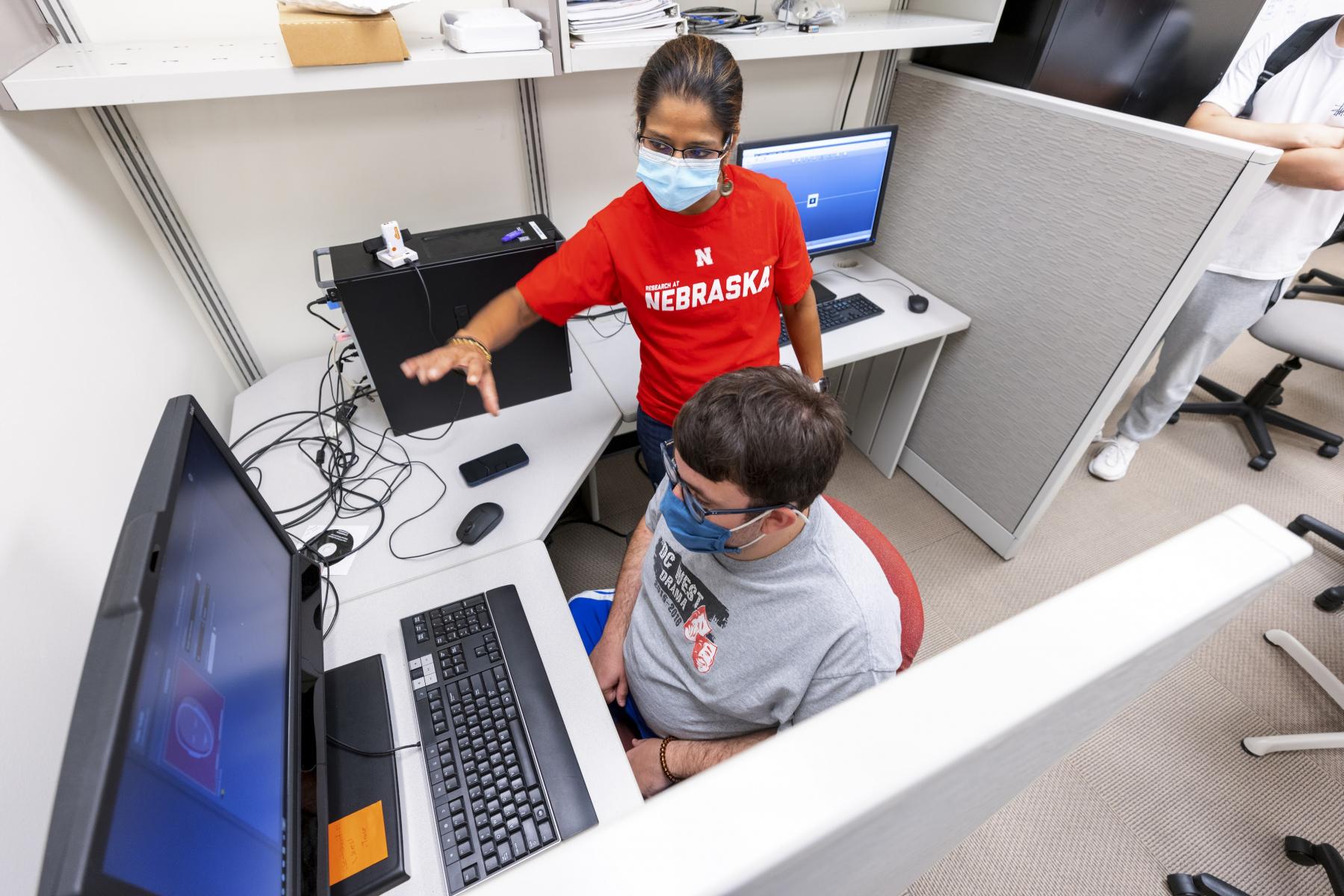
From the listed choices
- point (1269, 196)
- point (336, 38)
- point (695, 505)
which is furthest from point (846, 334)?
point (336, 38)

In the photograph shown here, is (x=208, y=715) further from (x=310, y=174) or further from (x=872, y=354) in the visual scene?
(x=872, y=354)

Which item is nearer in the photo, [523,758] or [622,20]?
[523,758]

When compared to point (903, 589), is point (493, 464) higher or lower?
lower

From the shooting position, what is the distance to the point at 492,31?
3.62 ft

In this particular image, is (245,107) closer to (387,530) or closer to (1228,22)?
(387,530)

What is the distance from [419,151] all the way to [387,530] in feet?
3.14

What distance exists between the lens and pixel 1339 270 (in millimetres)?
3648

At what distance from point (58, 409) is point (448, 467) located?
60 centimetres

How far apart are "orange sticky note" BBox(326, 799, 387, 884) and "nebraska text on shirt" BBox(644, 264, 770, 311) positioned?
0.94 metres

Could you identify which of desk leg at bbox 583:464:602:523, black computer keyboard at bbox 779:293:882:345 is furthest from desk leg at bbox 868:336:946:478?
desk leg at bbox 583:464:602:523

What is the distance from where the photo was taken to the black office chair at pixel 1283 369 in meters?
2.06

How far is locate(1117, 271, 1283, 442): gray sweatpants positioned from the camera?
1.83 metres

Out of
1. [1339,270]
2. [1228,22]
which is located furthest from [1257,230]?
[1339,270]

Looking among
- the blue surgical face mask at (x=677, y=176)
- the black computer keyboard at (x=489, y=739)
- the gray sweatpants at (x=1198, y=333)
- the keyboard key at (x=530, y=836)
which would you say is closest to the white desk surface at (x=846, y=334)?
the blue surgical face mask at (x=677, y=176)
